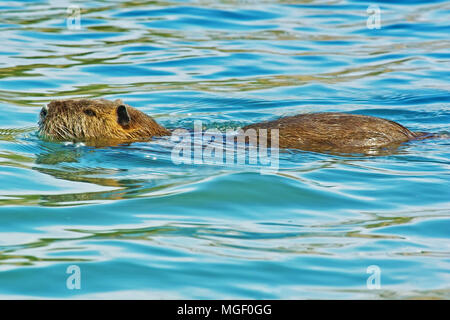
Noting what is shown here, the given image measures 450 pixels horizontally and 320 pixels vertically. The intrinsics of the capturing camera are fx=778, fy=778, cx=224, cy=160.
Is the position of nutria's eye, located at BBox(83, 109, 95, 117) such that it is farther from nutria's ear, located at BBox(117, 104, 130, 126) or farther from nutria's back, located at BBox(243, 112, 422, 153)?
nutria's back, located at BBox(243, 112, 422, 153)

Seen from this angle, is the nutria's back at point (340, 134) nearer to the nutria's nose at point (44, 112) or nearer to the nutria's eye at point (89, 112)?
the nutria's eye at point (89, 112)

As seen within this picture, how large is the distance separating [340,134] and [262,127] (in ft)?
2.87

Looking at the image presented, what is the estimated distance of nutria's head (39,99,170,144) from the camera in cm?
829

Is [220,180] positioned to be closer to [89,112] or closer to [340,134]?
[340,134]

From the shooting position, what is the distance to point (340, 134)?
7.96m

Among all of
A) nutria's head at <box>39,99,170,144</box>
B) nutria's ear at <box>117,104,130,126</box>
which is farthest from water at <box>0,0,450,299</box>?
nutria's ear at <box>117,104,130,126</box>

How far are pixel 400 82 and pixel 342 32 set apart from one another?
10.9ft

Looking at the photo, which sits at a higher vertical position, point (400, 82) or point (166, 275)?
point (400, 82)

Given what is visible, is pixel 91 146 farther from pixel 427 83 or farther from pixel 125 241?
pixel 427 83

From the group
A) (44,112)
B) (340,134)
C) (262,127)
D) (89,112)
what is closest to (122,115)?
(89,112)

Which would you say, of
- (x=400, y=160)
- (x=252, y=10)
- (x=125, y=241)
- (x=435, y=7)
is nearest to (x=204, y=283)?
(x=125, y=241)

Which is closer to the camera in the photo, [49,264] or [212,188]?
[49,264]

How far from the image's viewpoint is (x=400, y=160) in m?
7.59

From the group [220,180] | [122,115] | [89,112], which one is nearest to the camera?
[220,180]
